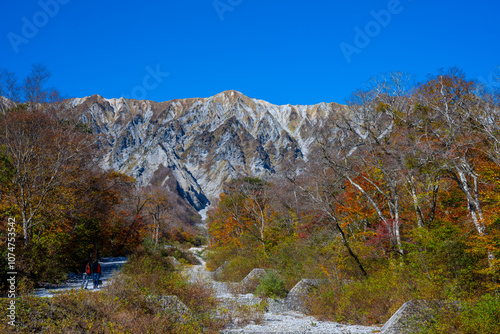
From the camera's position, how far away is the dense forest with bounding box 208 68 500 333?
1016cm

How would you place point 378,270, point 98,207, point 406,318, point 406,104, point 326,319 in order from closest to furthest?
point 406,318 → point 326,319 → point 378,270 → point 406,104 → point 98,207

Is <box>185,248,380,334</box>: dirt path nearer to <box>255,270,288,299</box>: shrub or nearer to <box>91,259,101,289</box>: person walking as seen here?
<box>255,270,288,299</box>: shrub

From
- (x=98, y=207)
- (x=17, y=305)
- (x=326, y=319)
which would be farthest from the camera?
(x=98, y=207)

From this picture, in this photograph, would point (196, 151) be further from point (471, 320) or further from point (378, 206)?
point (471, 320)

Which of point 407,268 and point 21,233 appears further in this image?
point 21,233

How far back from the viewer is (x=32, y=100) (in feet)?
73.3

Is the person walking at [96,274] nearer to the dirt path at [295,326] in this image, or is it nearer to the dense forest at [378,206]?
the dense forest at [378,206]

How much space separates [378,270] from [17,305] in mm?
13076

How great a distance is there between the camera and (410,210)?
49.8ft

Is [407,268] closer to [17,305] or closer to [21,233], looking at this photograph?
[17,305]

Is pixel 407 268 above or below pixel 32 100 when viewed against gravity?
below

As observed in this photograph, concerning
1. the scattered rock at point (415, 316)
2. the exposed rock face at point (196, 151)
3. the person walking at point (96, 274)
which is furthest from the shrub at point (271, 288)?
the exposed rock face at point (196, 151)

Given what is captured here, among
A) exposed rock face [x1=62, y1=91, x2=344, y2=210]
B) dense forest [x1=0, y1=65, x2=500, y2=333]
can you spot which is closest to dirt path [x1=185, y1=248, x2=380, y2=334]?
dense forest [x1=0, y1=65, x2=500, y2=333]

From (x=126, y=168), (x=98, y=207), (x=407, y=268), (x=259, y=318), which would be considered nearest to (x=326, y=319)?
(x=259, y=318)
